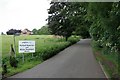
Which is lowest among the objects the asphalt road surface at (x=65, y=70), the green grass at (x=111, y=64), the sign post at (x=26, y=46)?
the asphalt road surface at (x=65, y=70)

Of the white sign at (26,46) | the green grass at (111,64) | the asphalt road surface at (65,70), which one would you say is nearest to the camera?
the green grass at (111,64)

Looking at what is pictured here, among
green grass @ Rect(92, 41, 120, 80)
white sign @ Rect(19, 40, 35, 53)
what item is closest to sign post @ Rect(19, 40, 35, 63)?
white sign @ Rect(19, 40, 35, 53)

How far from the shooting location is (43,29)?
128250mm

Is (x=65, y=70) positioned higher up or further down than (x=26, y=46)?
further down

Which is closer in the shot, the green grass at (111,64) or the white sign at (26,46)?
the green grass at (111,64)

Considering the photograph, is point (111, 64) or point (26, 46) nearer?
point (111, 64)

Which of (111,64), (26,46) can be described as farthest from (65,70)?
(26,46)

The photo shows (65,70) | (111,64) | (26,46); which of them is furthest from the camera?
(26,46)

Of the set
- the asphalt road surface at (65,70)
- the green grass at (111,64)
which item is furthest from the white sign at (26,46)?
the green grass at (111,64)

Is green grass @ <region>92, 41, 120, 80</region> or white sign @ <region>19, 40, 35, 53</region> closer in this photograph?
A: green grass @ <region>92, 41, 120, 80</region>

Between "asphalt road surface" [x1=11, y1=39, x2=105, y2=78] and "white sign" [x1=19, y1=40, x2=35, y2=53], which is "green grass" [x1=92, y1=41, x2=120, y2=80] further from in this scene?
"white sign" [x1=19, y1=40, x2=35, y2=53]

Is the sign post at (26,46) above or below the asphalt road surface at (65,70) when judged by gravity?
above

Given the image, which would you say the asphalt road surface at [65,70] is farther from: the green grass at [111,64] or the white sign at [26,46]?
the white sign at [26,46]

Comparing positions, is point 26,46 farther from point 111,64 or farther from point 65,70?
point 111,64
